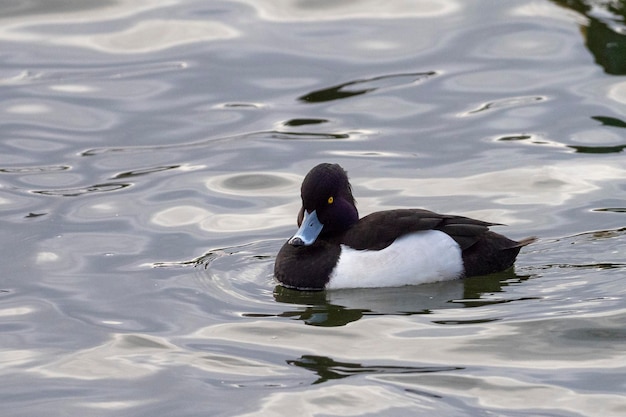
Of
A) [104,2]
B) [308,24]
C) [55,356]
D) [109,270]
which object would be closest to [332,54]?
[308,24]

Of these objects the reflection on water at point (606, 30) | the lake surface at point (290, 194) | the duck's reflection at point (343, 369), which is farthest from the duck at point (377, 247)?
the reflection on water at point (606, 30)

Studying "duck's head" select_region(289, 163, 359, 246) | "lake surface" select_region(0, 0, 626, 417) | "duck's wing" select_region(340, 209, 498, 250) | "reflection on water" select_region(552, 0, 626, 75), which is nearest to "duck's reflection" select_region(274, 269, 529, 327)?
"lake surface" select_region(0, 0, 626, 417)

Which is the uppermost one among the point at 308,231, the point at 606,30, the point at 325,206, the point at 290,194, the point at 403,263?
the point at 606,30

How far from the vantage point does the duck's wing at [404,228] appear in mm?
8688

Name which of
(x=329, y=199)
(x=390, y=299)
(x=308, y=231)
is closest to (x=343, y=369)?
(x=390, y=299)

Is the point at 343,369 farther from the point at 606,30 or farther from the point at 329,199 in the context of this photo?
the point at 606,30

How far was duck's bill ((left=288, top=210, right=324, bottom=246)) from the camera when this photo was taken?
28.8 ft

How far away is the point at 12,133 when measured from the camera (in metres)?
12.8

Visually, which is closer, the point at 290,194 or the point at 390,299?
the point at 390,299

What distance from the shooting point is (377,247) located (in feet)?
28.5

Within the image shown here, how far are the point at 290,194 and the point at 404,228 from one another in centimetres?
238

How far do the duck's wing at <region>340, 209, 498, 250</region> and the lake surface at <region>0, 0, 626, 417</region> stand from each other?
334 millimetres

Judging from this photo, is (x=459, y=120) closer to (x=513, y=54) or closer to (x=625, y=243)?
(x=513, y=54)

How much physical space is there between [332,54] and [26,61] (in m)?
3.44
